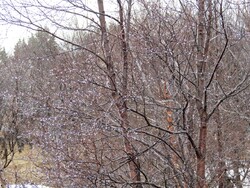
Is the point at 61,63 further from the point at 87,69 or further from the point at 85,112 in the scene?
the point at 85,112

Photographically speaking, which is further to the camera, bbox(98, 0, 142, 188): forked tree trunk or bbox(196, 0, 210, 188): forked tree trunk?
bbox(98, 0, 142, 188): forked tree trunk

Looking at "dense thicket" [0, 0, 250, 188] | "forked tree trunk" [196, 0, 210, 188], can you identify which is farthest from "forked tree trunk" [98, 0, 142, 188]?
"forked tree trunk" [196, 0, 210, 188]

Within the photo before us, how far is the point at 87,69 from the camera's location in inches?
205

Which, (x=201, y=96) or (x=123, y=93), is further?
(x=123, y=93)

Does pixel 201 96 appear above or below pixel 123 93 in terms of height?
below

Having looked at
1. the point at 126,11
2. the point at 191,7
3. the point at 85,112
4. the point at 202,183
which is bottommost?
the point at 202,183

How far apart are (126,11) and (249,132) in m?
3.71

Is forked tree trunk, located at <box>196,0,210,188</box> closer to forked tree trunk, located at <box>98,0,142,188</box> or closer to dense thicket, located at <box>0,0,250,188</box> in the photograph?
dense thicket, located at <box>0,0,250,188</box>

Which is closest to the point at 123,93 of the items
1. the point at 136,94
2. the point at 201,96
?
the point at 136,94

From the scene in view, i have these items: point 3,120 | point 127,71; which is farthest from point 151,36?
point 3,120

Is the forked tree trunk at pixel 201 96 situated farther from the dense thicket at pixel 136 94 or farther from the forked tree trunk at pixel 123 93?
the forked tree trunk at pixel 123 93

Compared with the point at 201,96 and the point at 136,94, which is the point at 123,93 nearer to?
the point at 136,94

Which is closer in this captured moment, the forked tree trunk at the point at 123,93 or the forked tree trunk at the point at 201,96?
the forked tree trunk at the point at 201,96

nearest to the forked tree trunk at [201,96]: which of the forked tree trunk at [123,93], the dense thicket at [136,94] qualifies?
the dense thicket at [136,94]
